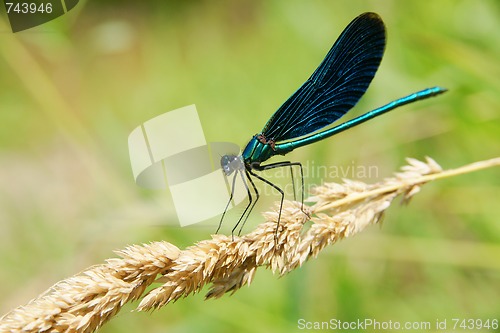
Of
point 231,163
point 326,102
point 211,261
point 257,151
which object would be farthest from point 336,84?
point 211,261

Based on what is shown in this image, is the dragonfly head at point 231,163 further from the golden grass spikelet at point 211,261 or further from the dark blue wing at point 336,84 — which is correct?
the golden grass spikelet at point 211,261

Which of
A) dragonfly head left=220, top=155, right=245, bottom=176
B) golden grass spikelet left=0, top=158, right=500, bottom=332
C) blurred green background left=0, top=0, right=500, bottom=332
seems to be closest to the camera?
golden grass spikelet left=0, top=158, right=500, bottom=332

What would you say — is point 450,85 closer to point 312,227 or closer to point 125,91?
point 312,227

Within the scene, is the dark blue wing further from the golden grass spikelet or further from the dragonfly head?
the golden grass spikelet

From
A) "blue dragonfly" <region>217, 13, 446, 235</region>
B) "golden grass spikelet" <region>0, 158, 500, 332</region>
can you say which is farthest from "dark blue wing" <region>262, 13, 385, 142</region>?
"golden grass spikelet" <region>0, 158, 500, 332</region>

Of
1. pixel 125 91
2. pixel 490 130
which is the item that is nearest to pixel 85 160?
pixel 490 130

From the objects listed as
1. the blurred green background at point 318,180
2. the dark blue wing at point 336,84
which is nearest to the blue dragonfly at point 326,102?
the dark blue wing at point 336,84
